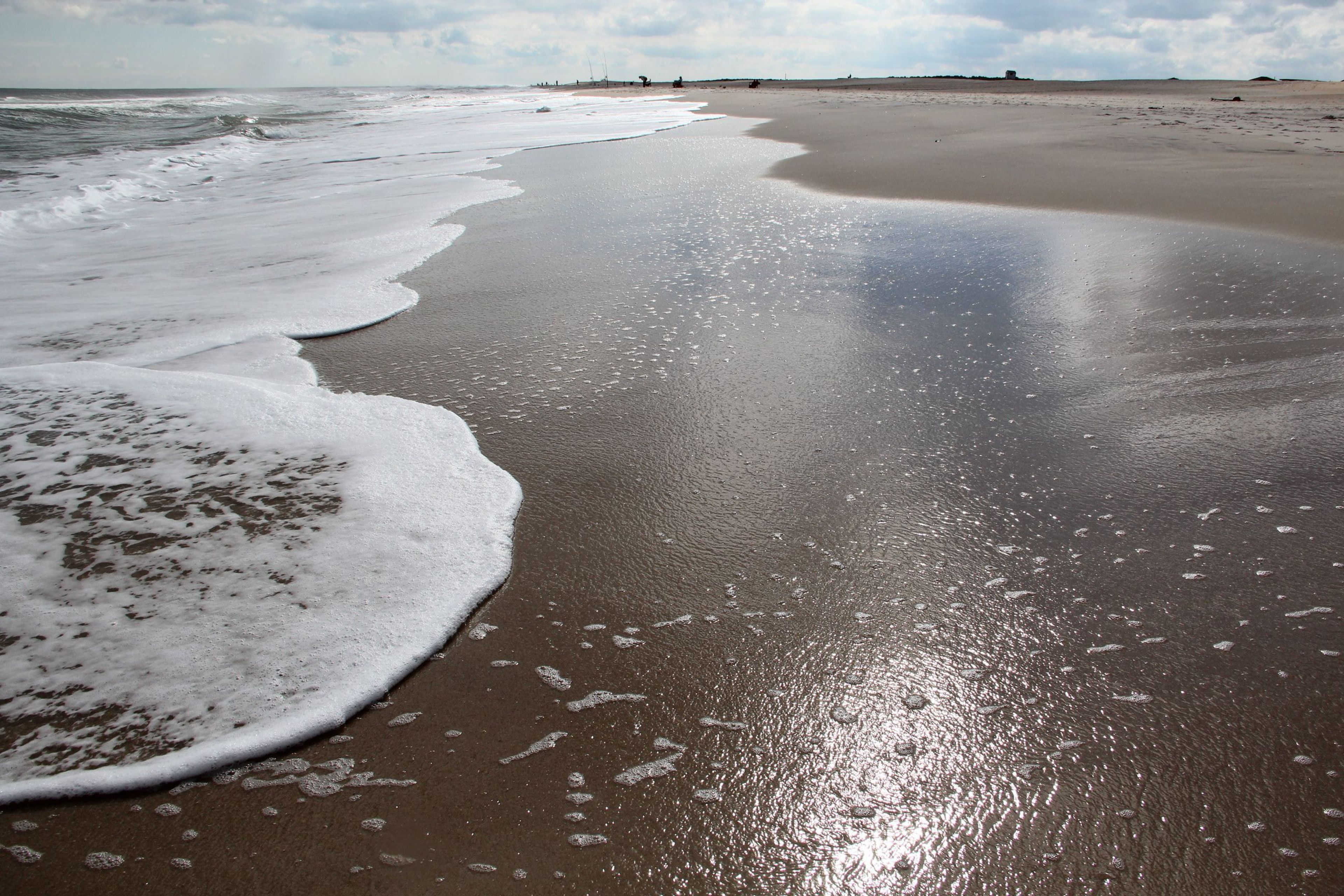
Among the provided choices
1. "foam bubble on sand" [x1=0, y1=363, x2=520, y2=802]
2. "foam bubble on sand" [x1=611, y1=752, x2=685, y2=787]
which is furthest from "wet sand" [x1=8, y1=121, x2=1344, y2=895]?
"foam bubble on sand" [x1=0, y1=363, x2=520, y2=802]

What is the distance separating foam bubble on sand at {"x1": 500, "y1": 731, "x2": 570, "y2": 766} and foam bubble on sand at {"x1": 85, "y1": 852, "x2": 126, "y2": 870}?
67 cm

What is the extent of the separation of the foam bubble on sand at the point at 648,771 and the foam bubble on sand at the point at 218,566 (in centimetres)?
61

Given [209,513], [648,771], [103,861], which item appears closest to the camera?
[103,861]

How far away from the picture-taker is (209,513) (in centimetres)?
236

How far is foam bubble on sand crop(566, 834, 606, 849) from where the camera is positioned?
1.34m

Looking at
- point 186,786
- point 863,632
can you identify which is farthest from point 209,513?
point 863,632

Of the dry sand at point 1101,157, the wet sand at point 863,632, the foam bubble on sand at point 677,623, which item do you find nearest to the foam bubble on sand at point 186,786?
the wet sand at point 863,632

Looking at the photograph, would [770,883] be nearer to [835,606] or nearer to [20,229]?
[835,606]

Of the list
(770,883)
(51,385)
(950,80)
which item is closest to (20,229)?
(51,385)

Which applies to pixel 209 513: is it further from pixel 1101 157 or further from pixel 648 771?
pixel 1101 157

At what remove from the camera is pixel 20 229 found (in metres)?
7.23

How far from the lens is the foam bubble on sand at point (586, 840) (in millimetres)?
1345

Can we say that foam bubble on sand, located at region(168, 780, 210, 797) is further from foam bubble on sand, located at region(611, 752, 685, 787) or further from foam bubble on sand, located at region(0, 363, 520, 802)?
foam bubble on sand, located at region(611, 752, 685, 787)

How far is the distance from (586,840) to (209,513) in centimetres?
169
